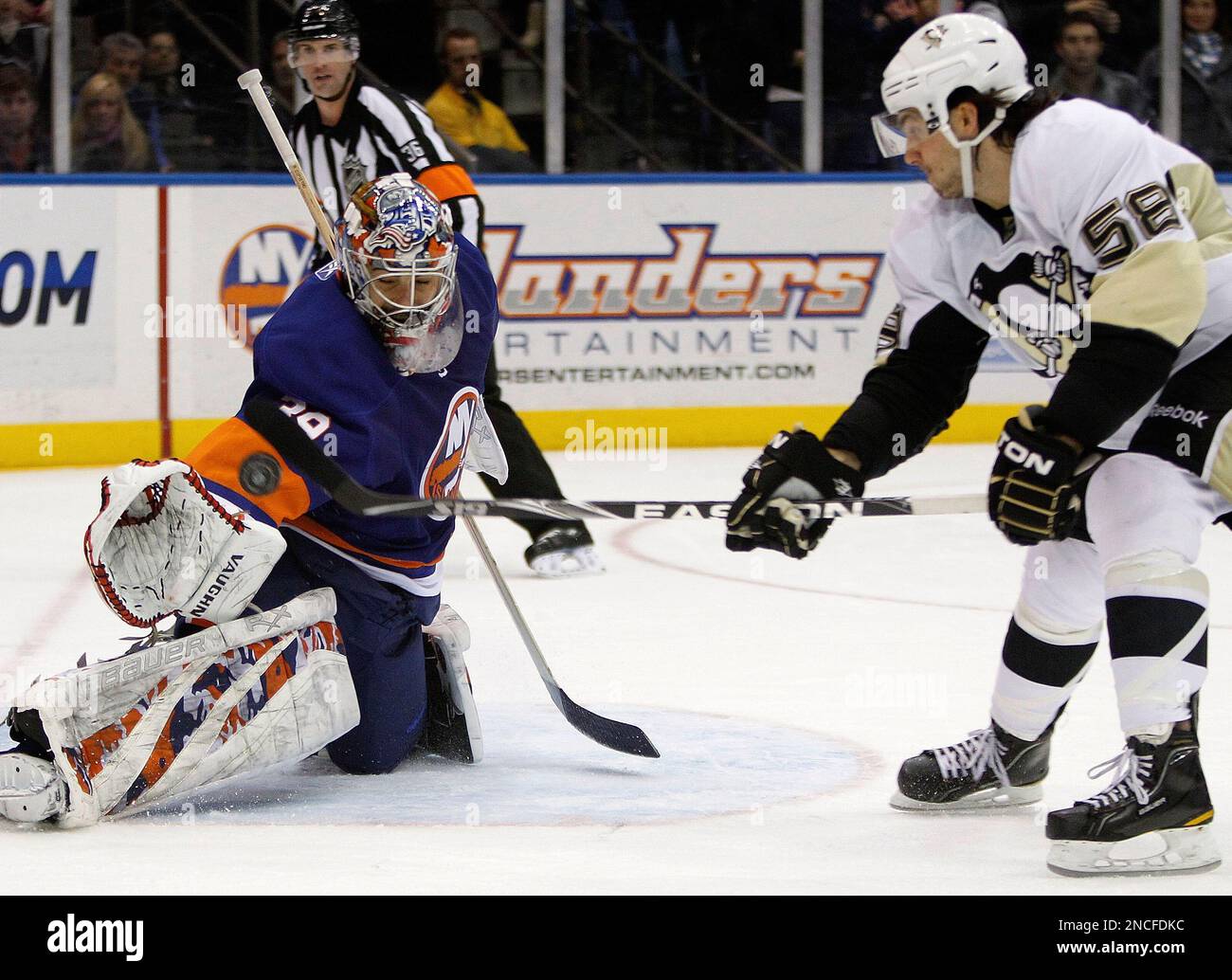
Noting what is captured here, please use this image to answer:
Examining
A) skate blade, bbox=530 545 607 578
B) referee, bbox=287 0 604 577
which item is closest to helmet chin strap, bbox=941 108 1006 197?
referee, bbox=287 0 604 577

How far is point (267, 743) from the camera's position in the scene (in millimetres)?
2531

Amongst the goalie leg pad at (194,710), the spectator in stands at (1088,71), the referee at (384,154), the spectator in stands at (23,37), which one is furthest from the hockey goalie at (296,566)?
the spectator in stands at (1088,71)

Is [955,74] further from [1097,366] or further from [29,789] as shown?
[29,789]

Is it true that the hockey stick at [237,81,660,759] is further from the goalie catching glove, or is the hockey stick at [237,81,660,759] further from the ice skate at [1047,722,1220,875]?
the ice skate at [1047,722,1220,875]

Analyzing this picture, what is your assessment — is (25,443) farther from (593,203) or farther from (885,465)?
(885,465)

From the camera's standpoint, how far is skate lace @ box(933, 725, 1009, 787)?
266 centimetres

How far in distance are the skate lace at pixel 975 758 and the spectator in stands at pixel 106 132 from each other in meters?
4.79

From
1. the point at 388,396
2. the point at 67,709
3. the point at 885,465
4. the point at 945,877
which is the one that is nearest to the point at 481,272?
the point at 388,396

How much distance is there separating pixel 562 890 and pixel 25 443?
187 inches

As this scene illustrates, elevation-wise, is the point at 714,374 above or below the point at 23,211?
below

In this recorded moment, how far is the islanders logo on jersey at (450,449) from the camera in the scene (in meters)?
2.74

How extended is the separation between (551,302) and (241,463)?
4.48m

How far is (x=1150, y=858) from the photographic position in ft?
7.36

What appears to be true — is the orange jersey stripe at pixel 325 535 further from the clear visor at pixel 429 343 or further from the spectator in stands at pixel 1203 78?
the spectator in stands at pixel 1203 78
